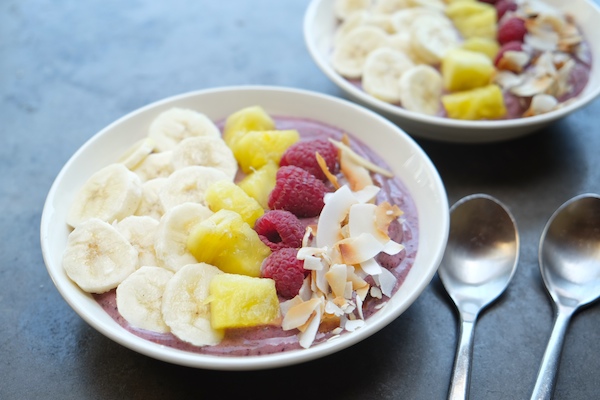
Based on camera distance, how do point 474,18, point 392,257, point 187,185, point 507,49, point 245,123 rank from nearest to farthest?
1. point 392,257
2. point 187,185
3. point 245,123
4. point 507,49
5. point 474,18

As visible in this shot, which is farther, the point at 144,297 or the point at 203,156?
the point at 203,156

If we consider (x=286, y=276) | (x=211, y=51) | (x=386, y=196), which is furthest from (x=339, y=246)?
(x=211, y=51)

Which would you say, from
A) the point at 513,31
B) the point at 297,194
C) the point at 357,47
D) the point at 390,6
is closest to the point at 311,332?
the point at 297,194

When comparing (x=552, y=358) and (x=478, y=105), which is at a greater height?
(x=478, y=105)

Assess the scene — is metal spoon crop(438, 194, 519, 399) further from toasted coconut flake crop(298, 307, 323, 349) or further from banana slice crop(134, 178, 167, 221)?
banana slice crop(134, 178, 167, 221)

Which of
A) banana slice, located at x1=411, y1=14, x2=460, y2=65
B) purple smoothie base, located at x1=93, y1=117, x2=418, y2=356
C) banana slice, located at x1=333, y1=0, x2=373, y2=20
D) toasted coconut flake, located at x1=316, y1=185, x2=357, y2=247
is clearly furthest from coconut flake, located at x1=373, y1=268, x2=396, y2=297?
banana slice, located at x1=333, y1=0, x2=373, y2=20

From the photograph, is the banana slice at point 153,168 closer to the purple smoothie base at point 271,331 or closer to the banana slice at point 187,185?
the banana slice at point 187,185

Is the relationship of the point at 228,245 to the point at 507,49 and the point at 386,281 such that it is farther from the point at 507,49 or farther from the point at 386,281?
the point at 507,49

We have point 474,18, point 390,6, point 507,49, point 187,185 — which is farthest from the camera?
point 390,6
